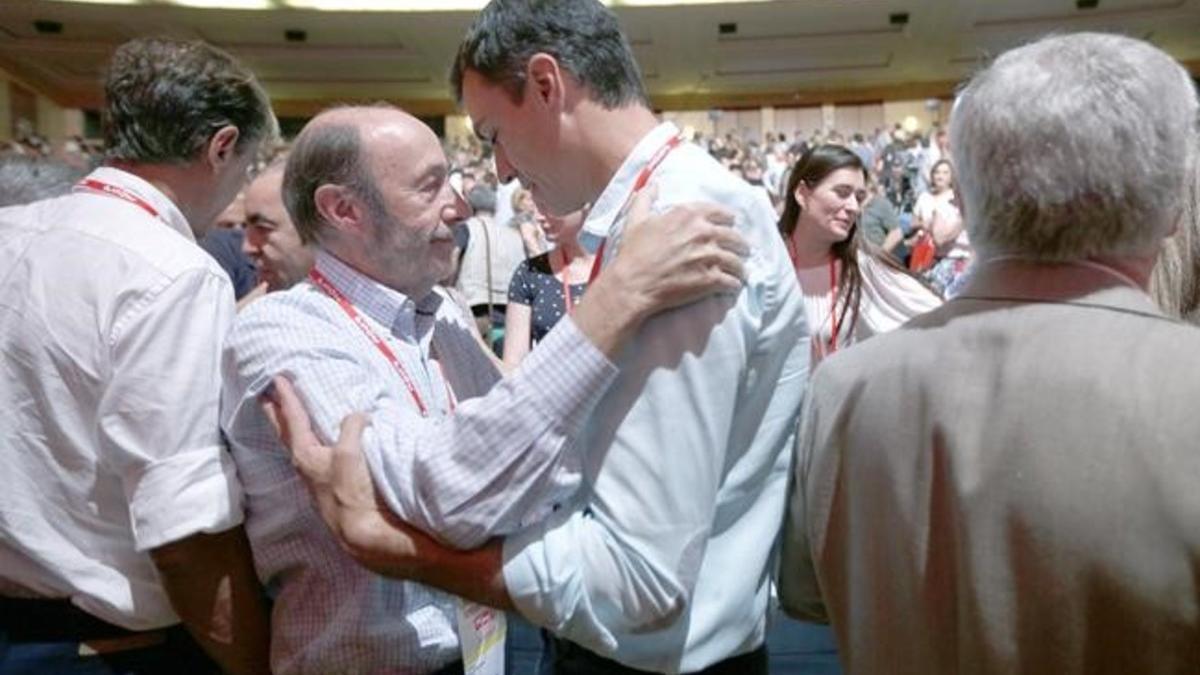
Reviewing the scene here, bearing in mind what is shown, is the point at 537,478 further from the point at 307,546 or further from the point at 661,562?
the point at 307,546

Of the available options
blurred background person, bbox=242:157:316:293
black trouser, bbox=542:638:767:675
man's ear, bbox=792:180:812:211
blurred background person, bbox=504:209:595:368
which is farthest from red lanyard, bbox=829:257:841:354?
black trouser, bbox=542:638:767:675

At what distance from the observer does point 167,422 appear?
1.43m

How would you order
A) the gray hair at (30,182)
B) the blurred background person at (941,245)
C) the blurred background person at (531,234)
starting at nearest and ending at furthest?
1. the gray hair at (30,182)
2. the blurred background person at (941,245)
3. the blurred background person at (531,234)

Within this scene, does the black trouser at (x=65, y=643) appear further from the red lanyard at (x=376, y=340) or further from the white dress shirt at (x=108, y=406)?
the red lanyard at (x=376, y=340)

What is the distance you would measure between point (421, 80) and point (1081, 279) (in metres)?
21.1

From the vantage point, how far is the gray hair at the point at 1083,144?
0.98 meters

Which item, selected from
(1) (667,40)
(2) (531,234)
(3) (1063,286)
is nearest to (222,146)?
(3) (1063,286)

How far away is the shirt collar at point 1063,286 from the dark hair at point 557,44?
1.53ft

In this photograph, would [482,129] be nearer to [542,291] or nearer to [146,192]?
[146,192]

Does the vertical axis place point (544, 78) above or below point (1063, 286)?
above

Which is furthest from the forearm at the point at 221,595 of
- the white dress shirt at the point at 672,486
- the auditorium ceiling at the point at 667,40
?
the auditorium ceiling at the point at 667,40

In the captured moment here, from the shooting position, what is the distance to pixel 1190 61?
1991cm

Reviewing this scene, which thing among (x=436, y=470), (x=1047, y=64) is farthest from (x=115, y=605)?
(x=1047, y=64)

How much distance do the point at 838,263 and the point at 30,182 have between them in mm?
2365
